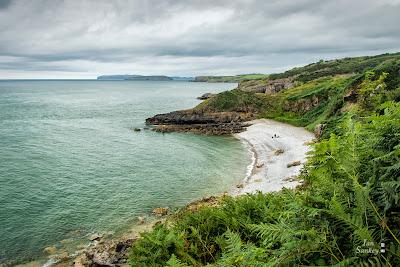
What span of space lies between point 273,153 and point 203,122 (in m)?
31.5

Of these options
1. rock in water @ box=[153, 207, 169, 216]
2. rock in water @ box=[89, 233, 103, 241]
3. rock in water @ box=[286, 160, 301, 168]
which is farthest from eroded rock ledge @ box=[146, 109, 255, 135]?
rock in water @ box=[89, 233, 103, 241]

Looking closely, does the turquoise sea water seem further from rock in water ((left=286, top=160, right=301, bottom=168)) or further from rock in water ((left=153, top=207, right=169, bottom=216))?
rock in water ((left=286, top=160, right=301, bottom=168))

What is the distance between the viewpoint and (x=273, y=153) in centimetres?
5284

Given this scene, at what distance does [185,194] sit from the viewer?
119 feet

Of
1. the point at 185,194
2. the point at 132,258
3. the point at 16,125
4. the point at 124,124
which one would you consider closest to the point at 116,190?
the point at 185,194

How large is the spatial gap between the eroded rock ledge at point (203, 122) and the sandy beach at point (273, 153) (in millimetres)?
3995

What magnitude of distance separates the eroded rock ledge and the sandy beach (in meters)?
4.00

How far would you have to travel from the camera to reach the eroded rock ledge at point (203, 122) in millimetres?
75188

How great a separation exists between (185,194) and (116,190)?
7.65 meters

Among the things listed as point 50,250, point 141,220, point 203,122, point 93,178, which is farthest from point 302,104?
point 50,250

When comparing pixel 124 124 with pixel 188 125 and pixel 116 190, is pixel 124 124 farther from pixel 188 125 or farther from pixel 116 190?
pixel 116 190

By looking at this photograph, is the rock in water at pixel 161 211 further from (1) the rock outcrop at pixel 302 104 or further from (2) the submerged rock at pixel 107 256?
(1) the rock outcrop at pixel 302 104

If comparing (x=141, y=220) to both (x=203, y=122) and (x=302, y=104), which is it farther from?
(x=302, y=104)

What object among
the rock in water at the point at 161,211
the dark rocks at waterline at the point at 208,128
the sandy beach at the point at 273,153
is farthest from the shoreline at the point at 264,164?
the dark rocks at waterline at the point at 208,128
